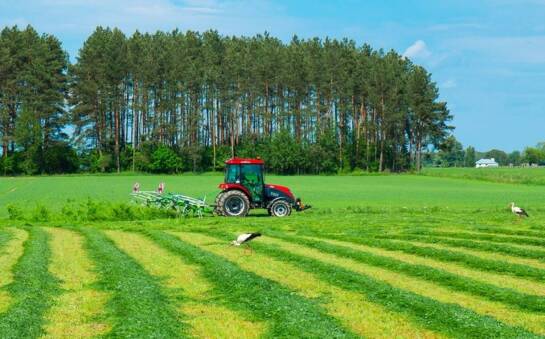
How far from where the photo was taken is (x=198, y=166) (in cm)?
8500

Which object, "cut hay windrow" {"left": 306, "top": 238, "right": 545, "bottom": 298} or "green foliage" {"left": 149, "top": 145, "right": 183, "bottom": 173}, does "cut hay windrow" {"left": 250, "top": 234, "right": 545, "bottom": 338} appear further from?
"green foliage" {"left": 149, "top": 145, "right": 183, "bottom": 173}

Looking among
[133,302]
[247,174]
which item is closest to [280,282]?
[133,302]

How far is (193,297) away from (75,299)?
176cm

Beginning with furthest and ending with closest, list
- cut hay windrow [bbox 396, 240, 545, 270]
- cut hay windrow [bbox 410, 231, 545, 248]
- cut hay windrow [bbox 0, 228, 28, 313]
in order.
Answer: cut hay windrow [bbox 410, 231, 545, 248], cut hay windrow [bbox 396, 240, 545, 270], cut hay windrow [bbox 0, 228, 28, 313]

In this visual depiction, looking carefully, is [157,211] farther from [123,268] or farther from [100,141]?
[100,141]

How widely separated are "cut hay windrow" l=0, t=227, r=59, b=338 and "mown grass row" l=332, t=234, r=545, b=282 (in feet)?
25.0

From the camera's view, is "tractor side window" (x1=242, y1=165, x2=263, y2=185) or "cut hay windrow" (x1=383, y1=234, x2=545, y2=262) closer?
"cut hay windrow" (x1=383, y1=234, x2=545, y2=262)

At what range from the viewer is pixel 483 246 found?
15594 mm

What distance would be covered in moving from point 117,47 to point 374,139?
117 ft

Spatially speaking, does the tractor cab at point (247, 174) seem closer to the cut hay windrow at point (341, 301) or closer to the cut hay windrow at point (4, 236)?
the cut hay windrow at point (4, 236)

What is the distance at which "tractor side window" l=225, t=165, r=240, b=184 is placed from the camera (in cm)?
2592

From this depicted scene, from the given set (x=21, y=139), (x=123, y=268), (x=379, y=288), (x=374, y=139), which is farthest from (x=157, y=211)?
(x=374, y=139)

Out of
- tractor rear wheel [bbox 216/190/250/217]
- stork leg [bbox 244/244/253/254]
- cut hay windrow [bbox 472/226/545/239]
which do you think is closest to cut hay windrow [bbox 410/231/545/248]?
cut hay windrow [bbox 472/226/545/239]

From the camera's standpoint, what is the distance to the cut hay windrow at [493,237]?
16.5 m
